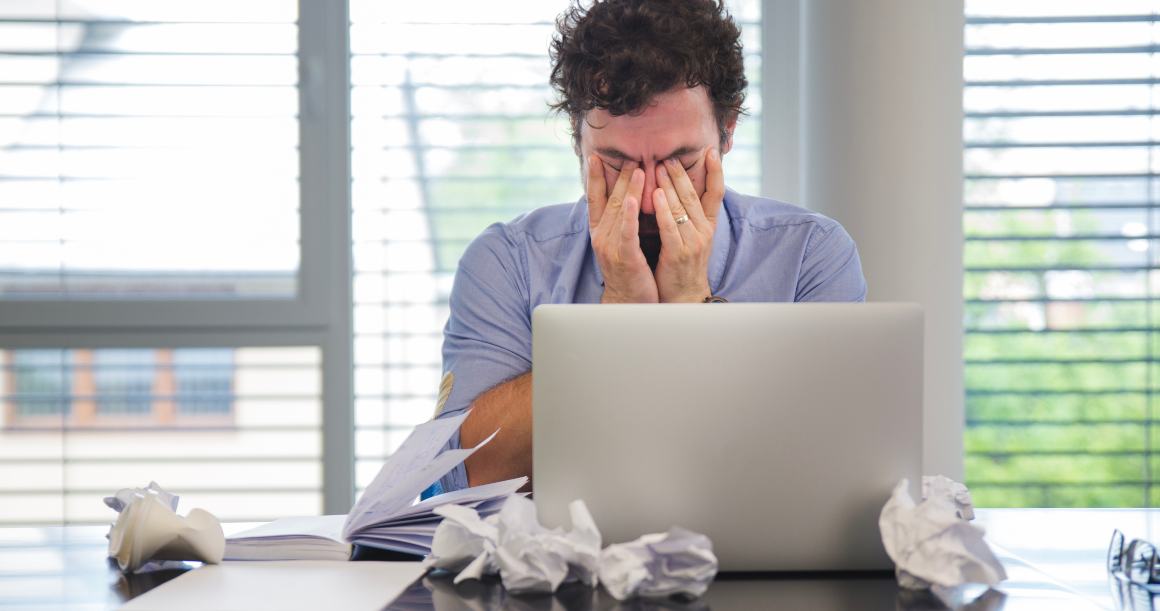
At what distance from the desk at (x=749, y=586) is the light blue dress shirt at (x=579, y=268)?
577 mm

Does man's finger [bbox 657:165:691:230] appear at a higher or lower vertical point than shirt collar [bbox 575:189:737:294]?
higher

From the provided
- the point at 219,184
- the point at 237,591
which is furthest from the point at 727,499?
the point at 219,184

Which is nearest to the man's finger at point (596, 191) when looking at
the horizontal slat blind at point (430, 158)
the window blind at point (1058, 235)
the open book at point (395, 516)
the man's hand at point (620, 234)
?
the man's hand at point (620, 234)

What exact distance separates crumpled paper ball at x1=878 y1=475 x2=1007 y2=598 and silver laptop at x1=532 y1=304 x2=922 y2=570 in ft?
0.13

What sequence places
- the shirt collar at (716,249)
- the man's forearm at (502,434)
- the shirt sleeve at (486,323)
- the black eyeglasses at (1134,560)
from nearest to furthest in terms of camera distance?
1. the black eyeglasses at (1134,560)
2. the man's forearm at (502,434)
3. the shirt sleeve at (486,323)
4. the shirt collar at (716,249)

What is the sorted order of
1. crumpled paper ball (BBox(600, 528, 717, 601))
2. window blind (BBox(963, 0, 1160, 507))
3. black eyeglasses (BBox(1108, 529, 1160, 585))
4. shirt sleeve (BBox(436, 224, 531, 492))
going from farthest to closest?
window blind (BBox(963, 0, 1160, 507)) < shirt sleeve (BBox(436, 224, 531, 492)) < black eyeglasses (BBox(1108, 529, 1160, 585)) < crumpled paper ball (BBox(600, 528, 717, 601))

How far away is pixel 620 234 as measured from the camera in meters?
1.50

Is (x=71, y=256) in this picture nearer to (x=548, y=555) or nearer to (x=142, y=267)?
(x=142, y=267)

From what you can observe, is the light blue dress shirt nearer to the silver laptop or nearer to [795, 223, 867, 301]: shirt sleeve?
[795, 223, 867, 301]: shirt sleeve

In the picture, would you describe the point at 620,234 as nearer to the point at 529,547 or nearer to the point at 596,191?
the point at 596,191

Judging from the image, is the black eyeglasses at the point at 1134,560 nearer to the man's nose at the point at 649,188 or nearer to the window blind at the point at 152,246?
the man's nose at the point at 649,188

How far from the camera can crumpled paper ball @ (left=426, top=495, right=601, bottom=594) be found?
0.68 metres

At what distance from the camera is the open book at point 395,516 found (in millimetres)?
828

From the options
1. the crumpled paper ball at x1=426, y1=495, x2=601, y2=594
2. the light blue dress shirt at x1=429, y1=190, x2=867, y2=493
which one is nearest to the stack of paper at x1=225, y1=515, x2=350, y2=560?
the crumpled paper ball at x1=426, y1=495, x2=601, y2=594
